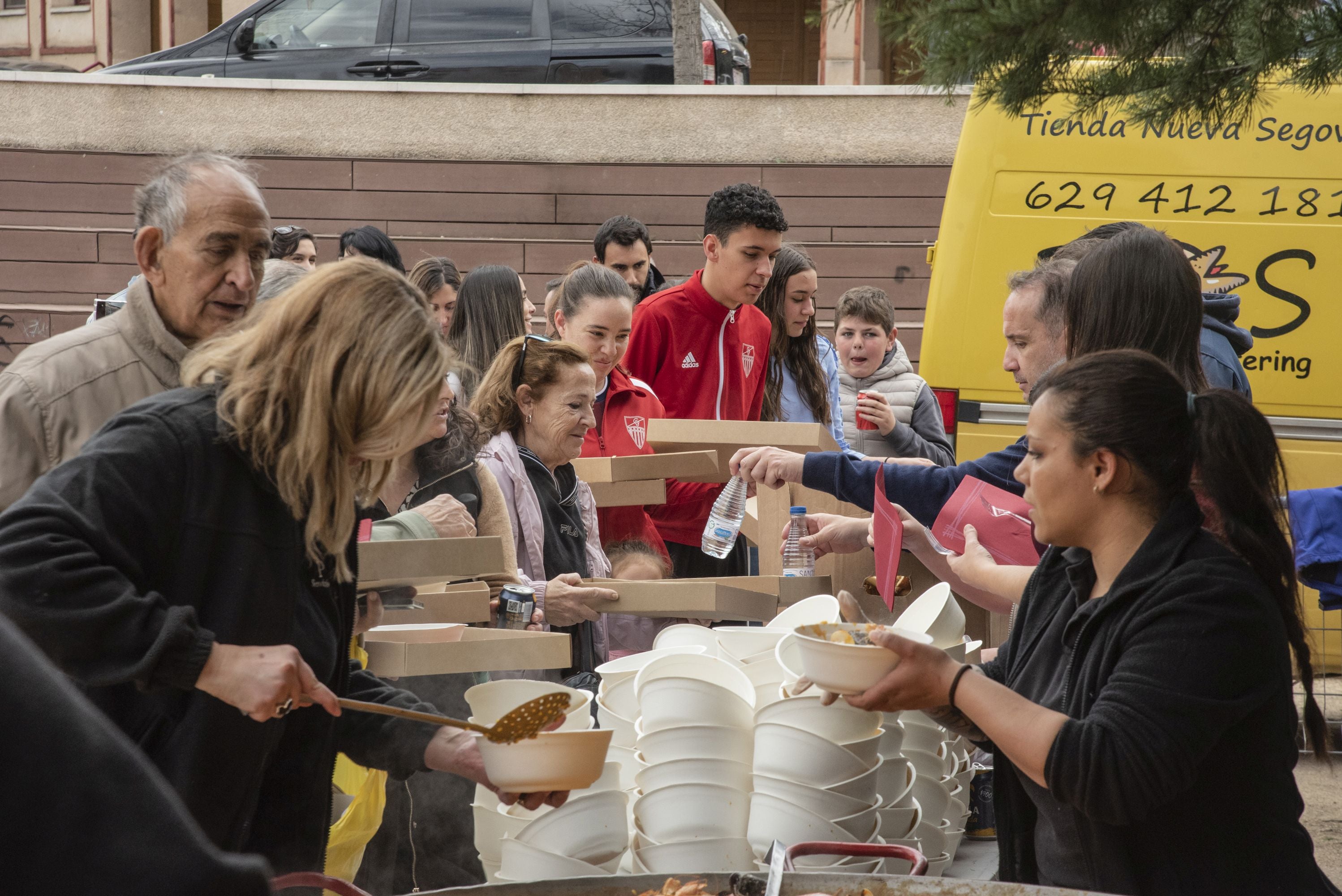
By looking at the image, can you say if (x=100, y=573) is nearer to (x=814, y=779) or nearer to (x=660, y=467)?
(x=814, y=779)

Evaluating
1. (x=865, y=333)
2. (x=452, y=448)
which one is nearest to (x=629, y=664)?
(x=452, y=448)

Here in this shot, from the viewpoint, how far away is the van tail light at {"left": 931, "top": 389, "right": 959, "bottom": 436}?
5574 millimetres

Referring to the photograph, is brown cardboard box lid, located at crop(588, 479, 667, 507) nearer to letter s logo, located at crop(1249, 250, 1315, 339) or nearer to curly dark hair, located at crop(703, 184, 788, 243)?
curly dark hair, located at crop(703, 184, 788, 243)

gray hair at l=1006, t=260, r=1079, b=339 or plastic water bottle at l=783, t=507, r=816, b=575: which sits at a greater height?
gray hair at l=1006, t=260, r=1079, b=339

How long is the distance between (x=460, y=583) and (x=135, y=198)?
114 cm

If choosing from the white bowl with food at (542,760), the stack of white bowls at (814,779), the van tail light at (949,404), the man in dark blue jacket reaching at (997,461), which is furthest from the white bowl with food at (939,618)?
the van tail light at (949,404)

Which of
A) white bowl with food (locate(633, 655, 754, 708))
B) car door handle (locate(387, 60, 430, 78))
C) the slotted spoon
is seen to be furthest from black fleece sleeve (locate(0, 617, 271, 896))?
car door handle (locate(387, 60, 430, 78))

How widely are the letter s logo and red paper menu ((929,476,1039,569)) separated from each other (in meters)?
3.13

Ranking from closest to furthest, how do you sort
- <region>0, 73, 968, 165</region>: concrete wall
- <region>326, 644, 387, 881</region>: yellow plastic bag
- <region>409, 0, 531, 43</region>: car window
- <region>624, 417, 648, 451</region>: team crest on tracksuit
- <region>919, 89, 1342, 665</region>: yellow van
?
1. <region>326, 644, 387, 881</region>: yellow plastic bag
2. <region>624, 417, 648, 451</region>: team crest on tracksuit
3. <region>919, 89, 1342, 665</region>: yellow van
4. <region>0, 73, 968, 165</region>: concrete wall
5. <region>409, 0, 531, 43</region>: car window

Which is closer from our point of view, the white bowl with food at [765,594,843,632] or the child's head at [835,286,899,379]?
the white bowl with food at [765,594,843,632]

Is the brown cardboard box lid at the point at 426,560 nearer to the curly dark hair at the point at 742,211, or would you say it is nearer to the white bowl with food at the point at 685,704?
the white bowl with food at the point at 685,704

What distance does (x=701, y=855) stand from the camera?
7.50ft

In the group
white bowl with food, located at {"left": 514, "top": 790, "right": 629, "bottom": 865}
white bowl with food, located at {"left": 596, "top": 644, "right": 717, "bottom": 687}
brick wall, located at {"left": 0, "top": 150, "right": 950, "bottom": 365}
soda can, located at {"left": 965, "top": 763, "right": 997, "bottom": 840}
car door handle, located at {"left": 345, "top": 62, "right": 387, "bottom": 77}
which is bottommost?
soda can, located at {"left": 965, "top": 763, "right": 997, "bottom": 840}

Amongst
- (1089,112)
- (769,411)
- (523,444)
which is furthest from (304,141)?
(1089,112)
